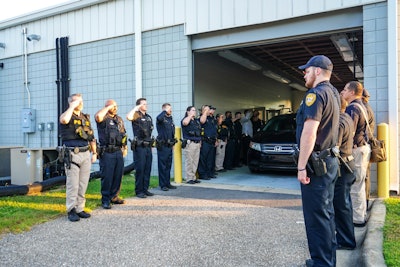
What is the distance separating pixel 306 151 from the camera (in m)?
3.09

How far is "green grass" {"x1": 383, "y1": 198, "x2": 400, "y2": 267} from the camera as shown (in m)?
3.27

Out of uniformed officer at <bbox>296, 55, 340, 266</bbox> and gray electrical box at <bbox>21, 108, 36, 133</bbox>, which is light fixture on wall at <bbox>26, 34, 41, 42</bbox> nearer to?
gray electrical box at <bbox>21, 108, 36, 133</bbox>

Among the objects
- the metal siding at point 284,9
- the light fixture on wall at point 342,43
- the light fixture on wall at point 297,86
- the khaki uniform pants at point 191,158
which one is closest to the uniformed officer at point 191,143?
the khaki uniform pants at point 191,158

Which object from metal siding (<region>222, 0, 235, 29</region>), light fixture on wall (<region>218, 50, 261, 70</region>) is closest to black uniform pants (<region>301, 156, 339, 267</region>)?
metal siding (<region>222, 0, 235, 29</region>)

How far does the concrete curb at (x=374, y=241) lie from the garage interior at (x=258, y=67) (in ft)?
16.8

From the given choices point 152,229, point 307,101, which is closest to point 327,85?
point 307,101

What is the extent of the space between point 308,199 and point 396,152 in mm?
4319

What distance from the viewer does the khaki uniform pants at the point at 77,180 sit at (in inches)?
204

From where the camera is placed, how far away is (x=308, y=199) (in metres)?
3.12

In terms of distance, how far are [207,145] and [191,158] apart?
2.60ft

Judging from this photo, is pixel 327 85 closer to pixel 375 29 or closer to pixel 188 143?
pixel 375 29

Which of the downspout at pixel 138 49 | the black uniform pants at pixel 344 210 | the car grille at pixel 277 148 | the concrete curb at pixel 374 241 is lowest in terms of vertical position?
the concrete curb at pixel 374 241

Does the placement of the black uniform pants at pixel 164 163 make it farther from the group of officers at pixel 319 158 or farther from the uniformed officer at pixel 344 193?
the group of officers at pixel 319 158

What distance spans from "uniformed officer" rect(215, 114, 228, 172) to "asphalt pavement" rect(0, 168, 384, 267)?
351 centimetres
